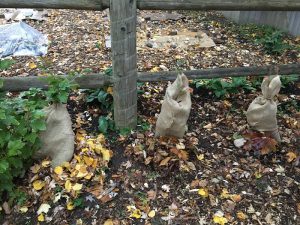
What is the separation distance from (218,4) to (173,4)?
350mm

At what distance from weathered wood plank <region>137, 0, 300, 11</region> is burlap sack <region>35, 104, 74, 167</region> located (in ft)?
3.23

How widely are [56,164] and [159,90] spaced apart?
1340 mm

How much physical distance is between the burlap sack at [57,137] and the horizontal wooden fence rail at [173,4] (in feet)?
2.38

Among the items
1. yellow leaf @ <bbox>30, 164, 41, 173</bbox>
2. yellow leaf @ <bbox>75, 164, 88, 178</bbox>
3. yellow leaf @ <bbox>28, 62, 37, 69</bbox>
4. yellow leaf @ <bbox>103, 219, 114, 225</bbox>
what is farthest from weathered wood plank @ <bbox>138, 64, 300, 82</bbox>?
yellow leaf @ <bbox>28, 62, 37, 69</bbox>

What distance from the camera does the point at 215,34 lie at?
17.1 feet

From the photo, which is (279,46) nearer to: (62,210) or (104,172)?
(104,172)

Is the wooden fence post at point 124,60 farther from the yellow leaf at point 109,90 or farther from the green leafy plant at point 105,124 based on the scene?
the yellow leaf at point 109,90

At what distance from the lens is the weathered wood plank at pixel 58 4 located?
2340 millimetres

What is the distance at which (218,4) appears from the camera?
256cm

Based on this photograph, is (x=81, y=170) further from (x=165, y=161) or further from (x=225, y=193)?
(x=225, y=193)

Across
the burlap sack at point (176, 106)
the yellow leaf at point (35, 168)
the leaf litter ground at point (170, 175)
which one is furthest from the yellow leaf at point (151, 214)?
the yellow leaf at point (35, 168)

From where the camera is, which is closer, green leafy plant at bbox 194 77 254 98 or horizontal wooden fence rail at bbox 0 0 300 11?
horizontal wooden fence rail at bbox 0 0 300 11

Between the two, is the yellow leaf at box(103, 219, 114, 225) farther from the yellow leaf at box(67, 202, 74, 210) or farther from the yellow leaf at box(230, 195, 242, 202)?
the yellow leaf at box(230, 195, 242, 202)

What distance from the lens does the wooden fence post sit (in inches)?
93.0
